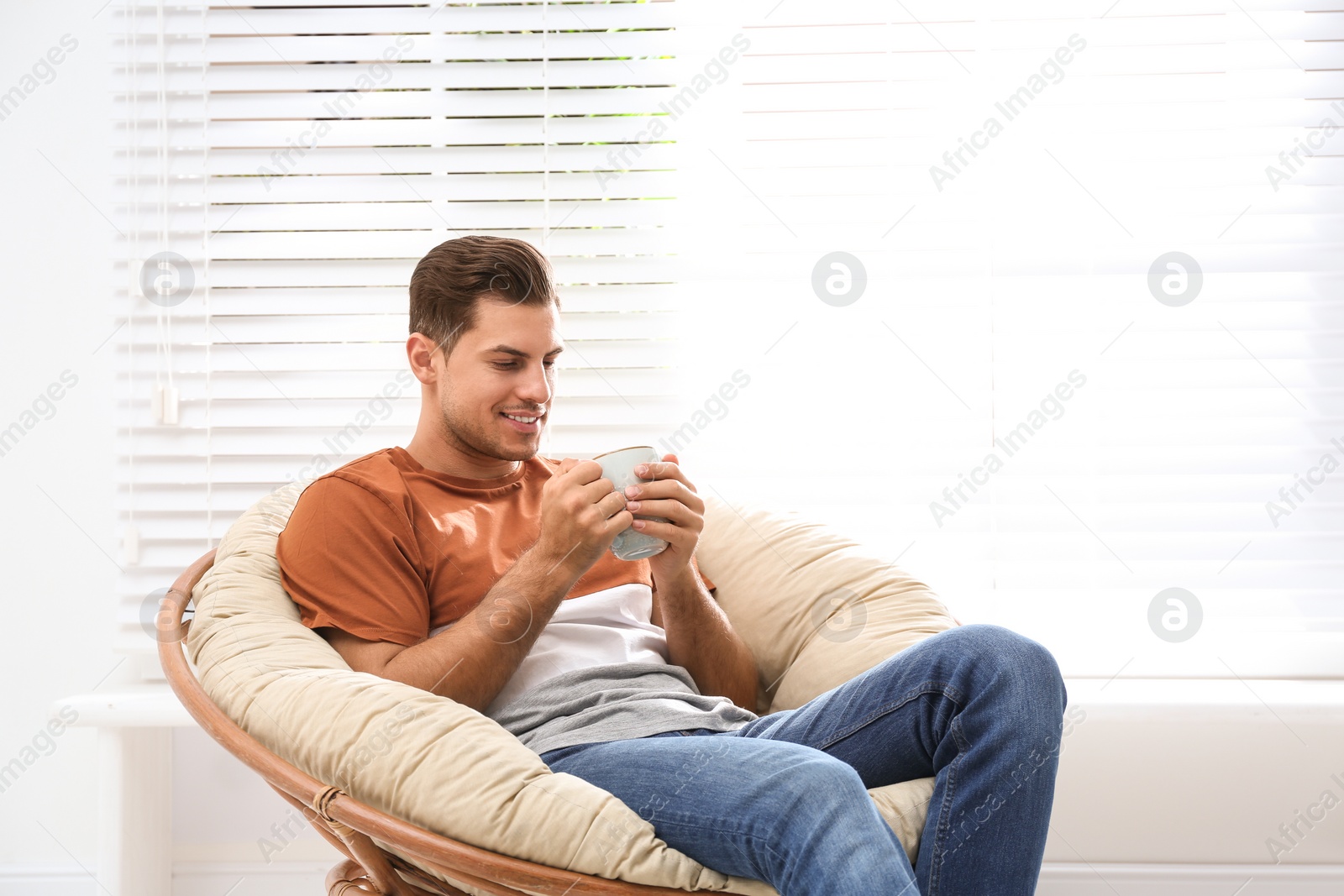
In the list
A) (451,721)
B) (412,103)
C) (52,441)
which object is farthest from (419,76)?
(451,721)

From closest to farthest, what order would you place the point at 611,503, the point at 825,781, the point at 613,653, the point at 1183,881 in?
the point at 825,781
the point at 611,503
the point at 613,653
the point at 1183,881

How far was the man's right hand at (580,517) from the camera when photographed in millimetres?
1196

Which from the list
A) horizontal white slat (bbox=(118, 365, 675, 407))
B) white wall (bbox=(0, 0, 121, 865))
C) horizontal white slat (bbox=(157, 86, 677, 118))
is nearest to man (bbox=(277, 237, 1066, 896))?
horizontal white slat (bbox=(118, 365, 675, 407))

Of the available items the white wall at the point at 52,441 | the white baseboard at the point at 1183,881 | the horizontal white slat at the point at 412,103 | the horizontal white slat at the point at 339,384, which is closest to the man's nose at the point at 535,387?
the horizontal white slat at the point at 339,384

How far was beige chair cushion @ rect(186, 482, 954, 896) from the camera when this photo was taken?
991 mm

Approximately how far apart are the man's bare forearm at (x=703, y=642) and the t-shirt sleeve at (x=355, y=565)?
1.14 feet

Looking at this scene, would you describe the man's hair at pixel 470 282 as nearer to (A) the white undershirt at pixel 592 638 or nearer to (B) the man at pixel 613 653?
(B) the man at pixel 613 653

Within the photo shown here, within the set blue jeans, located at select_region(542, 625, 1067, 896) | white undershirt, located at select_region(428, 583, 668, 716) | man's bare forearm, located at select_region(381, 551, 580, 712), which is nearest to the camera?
blue jeans, located at select_region(542, 625, 1067, 896)

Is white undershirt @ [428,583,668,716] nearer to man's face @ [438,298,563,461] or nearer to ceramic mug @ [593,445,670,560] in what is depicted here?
ceramic mug @ [593,445,670,560]

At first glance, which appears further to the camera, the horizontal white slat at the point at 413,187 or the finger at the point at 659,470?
the horizontal white slat at the point at 413,187

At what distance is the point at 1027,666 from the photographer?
110 centimetres

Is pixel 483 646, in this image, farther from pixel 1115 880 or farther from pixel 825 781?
pixel 1115 880

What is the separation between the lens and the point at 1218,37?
6.59ft

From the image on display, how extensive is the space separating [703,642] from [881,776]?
34cm
